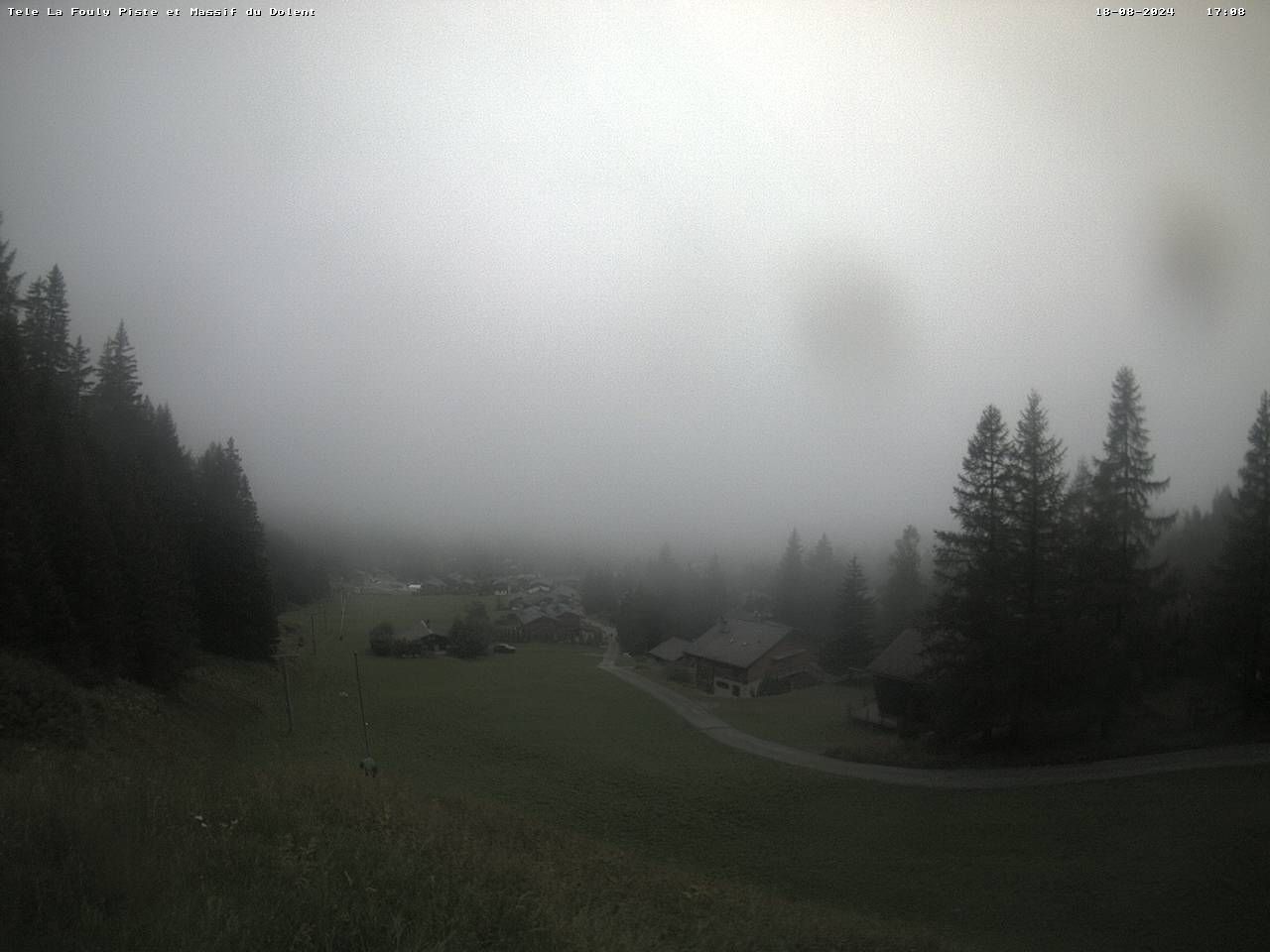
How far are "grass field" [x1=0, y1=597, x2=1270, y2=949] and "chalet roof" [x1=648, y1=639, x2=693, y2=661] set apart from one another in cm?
2090

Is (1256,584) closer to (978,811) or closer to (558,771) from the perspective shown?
(978,811)

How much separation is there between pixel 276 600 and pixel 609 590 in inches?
1524

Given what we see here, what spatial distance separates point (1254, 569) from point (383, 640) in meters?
24.7

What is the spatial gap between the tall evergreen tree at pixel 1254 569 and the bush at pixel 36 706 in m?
25.8

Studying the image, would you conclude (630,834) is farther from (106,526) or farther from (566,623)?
(566,623)

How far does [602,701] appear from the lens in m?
25.9

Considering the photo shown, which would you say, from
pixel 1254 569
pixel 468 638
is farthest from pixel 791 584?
pixel 1254 569

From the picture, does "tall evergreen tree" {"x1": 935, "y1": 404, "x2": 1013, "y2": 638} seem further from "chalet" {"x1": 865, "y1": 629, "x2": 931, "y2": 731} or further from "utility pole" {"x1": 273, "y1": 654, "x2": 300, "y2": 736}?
"utility pole" {"x1": 273, "y1": 654, "x2": 300, "y2": 736}

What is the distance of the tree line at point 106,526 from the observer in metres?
15.0

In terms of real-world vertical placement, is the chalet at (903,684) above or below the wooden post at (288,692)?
below

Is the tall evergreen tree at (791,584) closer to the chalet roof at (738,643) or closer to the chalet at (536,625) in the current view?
the chalet roof at (738,643)

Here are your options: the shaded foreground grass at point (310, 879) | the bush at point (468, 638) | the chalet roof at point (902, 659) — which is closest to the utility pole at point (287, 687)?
the bush at point (468, 638)

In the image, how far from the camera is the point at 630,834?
1401 centimetres

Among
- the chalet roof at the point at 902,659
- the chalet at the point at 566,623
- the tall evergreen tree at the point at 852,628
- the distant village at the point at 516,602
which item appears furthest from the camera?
the chalet at the point at 566,623
